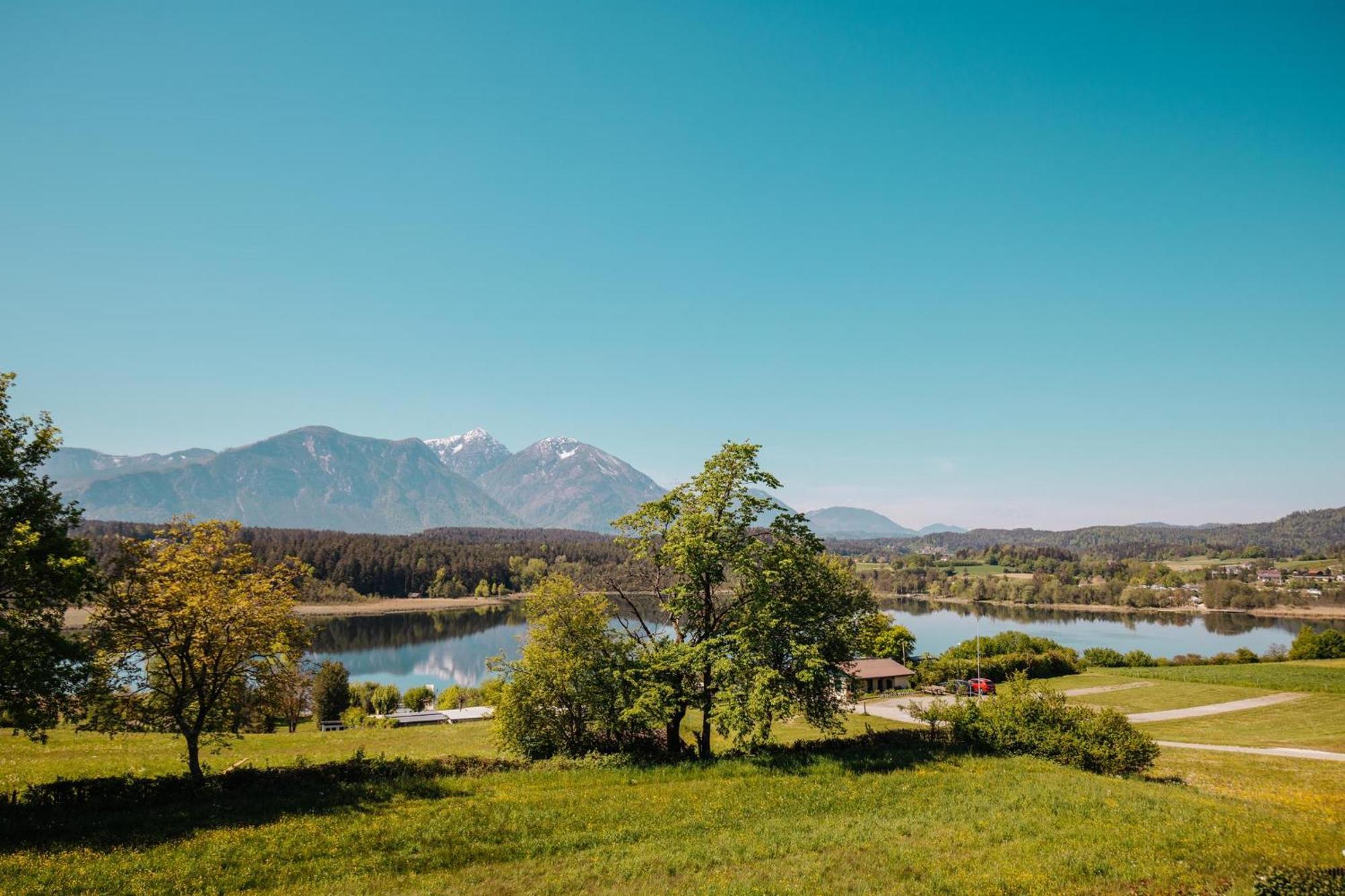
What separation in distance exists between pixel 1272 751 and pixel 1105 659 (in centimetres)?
5099

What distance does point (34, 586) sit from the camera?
17562 mm

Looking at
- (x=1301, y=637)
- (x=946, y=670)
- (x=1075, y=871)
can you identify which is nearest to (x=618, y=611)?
(x=1075, y=871)

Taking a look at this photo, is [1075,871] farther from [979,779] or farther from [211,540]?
[211,540]

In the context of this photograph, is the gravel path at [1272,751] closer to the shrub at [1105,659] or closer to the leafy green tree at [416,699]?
the shrub at [1105,659]

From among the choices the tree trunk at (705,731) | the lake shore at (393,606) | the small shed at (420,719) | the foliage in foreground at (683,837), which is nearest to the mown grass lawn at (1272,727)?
the foliage in foreground at (683,837)

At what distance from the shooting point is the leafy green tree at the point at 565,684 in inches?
959

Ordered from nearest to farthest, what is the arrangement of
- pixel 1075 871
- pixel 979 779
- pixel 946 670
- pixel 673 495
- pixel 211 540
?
pixel 1075 871 → pixel 211 540 → pixel 979 779 → pixel 673 495 → pixel 946 670

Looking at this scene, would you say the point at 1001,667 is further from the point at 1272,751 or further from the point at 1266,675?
the point at 1272,751

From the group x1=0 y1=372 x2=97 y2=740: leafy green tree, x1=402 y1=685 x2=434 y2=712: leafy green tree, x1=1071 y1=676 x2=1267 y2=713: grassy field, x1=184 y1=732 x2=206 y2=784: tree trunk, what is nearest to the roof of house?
x1=1071 y1=676 x2=1267 y2=713: grassy field

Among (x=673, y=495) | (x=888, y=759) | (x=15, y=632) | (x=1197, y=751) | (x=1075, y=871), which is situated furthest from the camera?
(x=1197, y=751)

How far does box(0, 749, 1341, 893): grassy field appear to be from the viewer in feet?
43.3

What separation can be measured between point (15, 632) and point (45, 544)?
2411 millimetres

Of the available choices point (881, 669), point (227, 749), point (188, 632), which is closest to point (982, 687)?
point (881, 669)

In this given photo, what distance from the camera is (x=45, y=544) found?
58.9 feet
